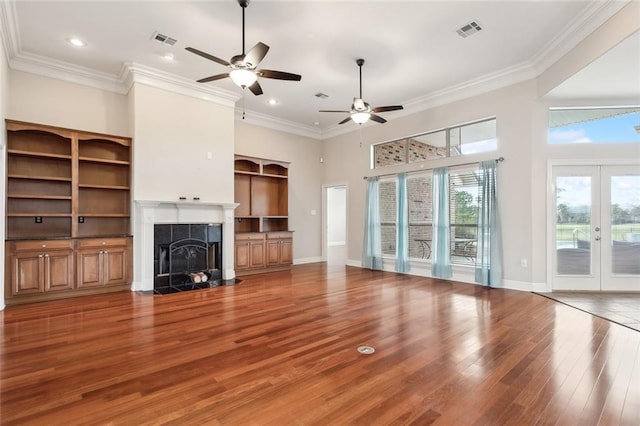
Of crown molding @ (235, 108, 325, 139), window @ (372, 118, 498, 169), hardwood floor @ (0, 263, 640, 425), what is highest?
crown molding @ (235, 108, 325, 139)

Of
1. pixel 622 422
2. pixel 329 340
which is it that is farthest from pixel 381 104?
pixel 622 422

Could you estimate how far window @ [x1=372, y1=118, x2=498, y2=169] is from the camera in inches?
241

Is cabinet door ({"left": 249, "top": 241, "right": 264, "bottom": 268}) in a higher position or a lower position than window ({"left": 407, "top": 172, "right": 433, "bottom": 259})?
lower

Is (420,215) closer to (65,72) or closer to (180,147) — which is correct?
(180,147)

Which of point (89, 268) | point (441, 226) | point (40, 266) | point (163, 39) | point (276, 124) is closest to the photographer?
point (163, 39)

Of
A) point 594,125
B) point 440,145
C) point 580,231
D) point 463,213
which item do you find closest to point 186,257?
point 463,213

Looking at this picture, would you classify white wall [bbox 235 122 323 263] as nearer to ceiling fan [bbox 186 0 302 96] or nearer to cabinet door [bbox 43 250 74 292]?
ceiling fan [bbox 186 0 302 96]

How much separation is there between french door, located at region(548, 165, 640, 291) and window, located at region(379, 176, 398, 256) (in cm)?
309

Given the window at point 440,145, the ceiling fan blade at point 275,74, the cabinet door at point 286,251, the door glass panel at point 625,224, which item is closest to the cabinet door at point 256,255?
the cabinet door at point 286,251

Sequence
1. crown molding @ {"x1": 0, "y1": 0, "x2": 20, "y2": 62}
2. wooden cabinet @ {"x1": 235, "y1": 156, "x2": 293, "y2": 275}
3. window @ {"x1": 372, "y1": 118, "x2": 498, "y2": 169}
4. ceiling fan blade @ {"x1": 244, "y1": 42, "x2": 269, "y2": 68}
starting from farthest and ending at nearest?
wooden cabinet @ {"x1": 235, "y1": 156, "x2": 293, "y2": 275} < window @ {"x1": 372, "y1": 118, "x2": 498, "y2": 169} < crown molding @ {"x1": 0, "y1": 0, "x2": 20, "y2": 62} < ceiling fan blade @ {"x1": 244, "y1": 42, "x2": 269, "y2": 68}

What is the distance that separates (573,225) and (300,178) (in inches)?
239

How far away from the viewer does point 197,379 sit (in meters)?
2.47

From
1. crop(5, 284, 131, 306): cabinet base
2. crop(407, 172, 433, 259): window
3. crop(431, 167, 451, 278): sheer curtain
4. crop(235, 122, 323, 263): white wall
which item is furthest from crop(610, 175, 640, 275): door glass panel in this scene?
crop(5, 284, 131, 306): cabinet base

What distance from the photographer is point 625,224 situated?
5285 millimetres
